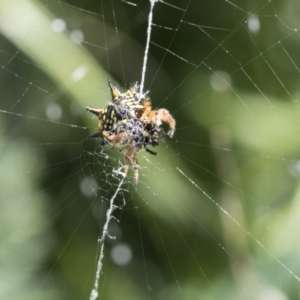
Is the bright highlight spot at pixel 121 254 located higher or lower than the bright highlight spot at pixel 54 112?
lower

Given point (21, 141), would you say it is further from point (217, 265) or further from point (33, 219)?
point (217, 265)

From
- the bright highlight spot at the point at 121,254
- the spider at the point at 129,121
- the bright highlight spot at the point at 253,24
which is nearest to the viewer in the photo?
the spider at the point at 129,121

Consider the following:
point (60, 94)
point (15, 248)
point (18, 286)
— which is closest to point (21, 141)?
point (60, 94)

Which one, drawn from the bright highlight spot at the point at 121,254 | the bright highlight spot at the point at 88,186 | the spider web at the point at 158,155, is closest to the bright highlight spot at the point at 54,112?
the spider web at the point at 158,155

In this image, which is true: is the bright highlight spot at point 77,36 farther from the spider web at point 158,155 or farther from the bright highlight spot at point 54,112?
the bright highlight spot at point 54,112

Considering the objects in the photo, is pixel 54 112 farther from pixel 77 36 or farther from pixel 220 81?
pixel 220 81

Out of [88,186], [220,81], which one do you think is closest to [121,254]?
[88,186]
